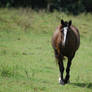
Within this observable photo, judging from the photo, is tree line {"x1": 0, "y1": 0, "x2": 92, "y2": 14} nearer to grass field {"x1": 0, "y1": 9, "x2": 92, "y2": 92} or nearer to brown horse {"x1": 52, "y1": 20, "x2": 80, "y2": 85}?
A: grass field {"x1": 0, "y1": 9, "x2": 92, "y2": 92}

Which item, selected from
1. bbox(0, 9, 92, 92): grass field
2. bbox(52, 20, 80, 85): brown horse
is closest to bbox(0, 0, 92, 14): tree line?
bbox(0, 9, 92, 92): grass field

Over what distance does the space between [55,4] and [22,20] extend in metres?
9.30

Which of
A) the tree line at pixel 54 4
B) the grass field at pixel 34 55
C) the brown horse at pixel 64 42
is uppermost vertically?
the brown horse at pixel 64 42

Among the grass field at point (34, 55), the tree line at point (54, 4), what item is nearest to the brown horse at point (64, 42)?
the grass field at point (34, 55)

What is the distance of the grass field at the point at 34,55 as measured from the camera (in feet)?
28.6

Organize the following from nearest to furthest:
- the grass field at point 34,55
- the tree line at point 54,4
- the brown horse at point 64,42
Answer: the grass field at point 34,55
the brown horse at point 64,42
the tree line at point 54,4

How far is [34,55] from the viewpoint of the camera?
13.9m

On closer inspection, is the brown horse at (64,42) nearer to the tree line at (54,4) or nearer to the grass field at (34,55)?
the grass field at (34,55)

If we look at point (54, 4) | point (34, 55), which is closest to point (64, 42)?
point (34, 55)

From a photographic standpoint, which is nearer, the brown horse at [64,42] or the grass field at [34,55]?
the grass field at [34,55]

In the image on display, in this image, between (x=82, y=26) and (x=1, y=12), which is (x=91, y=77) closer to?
(x=82, y=26)

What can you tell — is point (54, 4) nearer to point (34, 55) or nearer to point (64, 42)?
point (34, 55)

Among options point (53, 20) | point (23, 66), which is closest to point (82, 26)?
point (53, 20)

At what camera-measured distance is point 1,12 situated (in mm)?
22641
